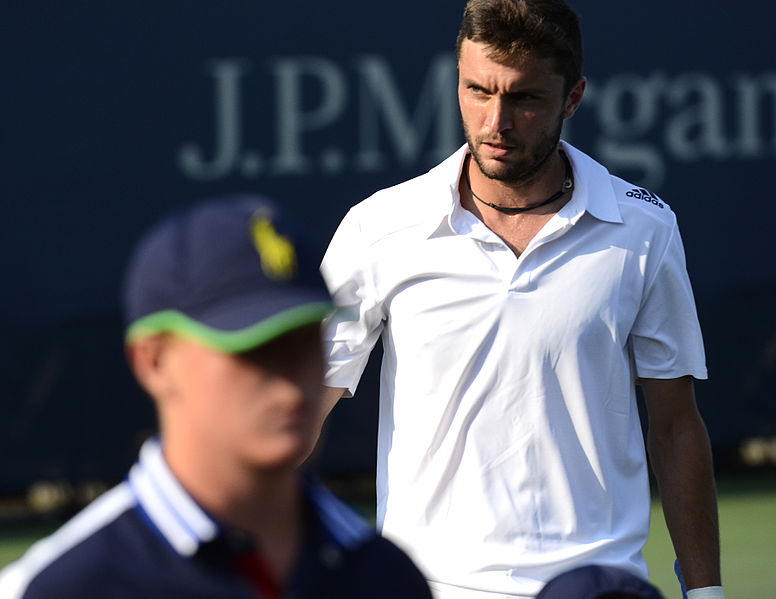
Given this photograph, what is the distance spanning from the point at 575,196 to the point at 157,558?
61.1 inches

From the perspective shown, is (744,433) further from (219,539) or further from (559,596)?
(219,539)

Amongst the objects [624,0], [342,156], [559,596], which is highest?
[559,596]

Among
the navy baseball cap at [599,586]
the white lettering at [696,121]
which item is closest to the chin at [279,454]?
the navy baseball cap at [599,586]

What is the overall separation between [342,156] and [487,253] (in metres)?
3.90

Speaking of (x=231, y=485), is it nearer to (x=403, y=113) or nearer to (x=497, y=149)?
(x=497, y=149)

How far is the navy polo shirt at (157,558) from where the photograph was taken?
4.42ft

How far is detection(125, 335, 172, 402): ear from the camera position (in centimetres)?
137

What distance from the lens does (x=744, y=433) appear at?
677 centimetres

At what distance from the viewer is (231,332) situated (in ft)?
4.35

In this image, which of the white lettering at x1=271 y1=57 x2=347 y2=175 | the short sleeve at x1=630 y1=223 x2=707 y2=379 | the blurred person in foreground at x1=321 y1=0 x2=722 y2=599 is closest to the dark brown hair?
the blurred person in foreground at x1=321 y1=0 x2=722 y2=599

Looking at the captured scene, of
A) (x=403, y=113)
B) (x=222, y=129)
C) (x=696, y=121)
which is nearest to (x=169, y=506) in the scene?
(x=222, y=129)

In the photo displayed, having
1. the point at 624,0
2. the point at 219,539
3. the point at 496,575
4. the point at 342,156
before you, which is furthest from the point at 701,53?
the point at 219,539

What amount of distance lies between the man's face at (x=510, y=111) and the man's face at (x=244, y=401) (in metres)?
1.39

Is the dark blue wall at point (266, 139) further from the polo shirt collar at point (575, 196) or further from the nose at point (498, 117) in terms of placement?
the nose at point (498, 117)
